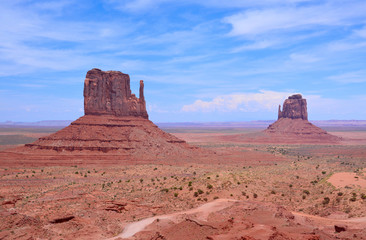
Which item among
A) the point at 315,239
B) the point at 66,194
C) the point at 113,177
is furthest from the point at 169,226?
the point at 113,177

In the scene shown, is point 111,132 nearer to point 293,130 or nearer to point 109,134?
point 109,134

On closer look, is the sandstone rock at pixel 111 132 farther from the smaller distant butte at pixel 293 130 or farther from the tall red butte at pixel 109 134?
the smaller distant butte at pixel 293 130

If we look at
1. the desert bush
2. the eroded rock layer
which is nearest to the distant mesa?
the eroded rock layer

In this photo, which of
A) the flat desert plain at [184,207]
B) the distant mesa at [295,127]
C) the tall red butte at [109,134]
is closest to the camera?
the flat desert plain at [184,207]

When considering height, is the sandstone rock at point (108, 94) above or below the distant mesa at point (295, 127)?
above

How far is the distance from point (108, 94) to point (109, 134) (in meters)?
9.75

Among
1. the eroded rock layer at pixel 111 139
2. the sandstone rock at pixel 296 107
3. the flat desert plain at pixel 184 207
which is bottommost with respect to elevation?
the flat desert plain at pixel 184 207

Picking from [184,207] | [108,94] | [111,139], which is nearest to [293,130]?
[108,94]

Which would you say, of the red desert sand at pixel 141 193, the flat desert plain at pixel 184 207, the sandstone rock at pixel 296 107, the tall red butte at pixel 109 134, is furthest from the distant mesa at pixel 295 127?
the flat desert plain at pixel 184 207

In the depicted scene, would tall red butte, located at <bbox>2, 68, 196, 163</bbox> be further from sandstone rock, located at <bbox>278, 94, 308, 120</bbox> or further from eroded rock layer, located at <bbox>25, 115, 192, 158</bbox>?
sandstone rock, located at <bbox>278, 94, 308, 120</bbox>

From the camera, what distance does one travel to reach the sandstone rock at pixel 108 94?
77688 mm

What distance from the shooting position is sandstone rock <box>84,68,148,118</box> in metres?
77.7

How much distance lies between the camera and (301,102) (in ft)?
501

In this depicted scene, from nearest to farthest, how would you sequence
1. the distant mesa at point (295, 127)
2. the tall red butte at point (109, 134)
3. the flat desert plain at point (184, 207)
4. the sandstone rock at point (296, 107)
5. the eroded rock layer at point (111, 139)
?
the flat desert plain at point (184, 207) < the tall red butte at point (109, 134) < the eroded rock layer at point (111, 139) < the distant mesa at point (295, 127) < the sandstone rock at point (296, 107)
